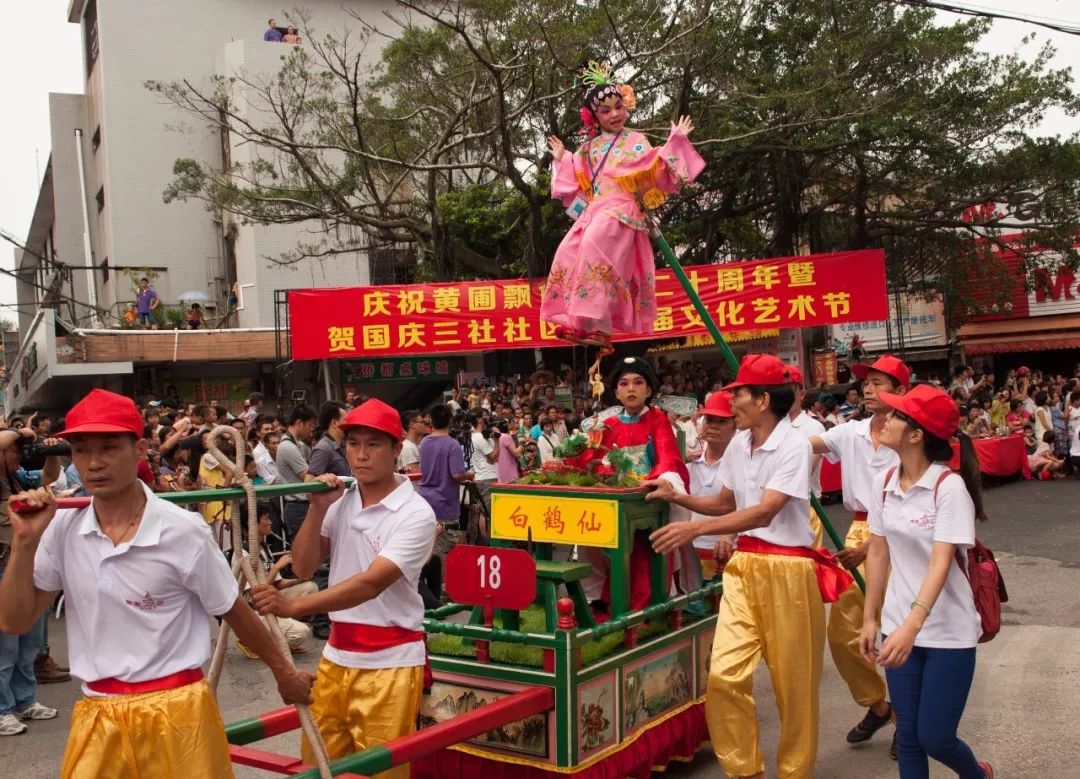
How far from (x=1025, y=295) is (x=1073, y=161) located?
8.11 meters

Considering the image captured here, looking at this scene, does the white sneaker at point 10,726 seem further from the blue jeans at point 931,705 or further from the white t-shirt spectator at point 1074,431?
the white t-shirt spectator at point 1074,431

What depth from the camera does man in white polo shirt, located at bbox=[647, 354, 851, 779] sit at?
4500 millimetres

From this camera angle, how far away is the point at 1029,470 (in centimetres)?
1581

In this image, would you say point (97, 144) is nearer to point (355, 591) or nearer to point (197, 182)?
point (197, 182)

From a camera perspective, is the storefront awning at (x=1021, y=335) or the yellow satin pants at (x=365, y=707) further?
the storefront awning at (x=1021, y=335)

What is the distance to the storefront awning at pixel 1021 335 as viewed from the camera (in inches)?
1064

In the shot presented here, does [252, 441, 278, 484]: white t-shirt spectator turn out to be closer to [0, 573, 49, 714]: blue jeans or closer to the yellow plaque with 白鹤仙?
[0, 573, 49, 714]: blue jeans

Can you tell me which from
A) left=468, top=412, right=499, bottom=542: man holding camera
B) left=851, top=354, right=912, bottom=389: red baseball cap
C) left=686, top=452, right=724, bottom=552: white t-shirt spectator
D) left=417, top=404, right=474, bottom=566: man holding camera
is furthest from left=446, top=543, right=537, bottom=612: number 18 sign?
left=468, top=412, right=499, bottom=542: man holding camera

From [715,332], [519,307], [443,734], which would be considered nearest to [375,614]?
[443,734]

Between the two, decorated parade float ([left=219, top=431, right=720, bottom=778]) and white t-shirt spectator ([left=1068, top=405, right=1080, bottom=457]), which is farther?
white t-shirt spectator ([left=1068, top=405, right=1080, bottom=457])

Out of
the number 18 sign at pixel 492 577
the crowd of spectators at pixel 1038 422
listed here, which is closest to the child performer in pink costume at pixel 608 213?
the number 18 sign at pixel 492 577

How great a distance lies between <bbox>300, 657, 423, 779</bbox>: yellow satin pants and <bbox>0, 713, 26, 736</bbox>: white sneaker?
3.41 meters

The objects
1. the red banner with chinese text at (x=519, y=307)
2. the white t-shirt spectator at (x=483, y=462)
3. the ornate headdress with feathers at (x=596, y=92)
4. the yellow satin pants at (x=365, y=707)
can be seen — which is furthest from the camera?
the red banner with chinese text at (x=519, y=307)

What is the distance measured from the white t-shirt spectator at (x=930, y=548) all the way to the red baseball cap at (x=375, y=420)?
186 cm
